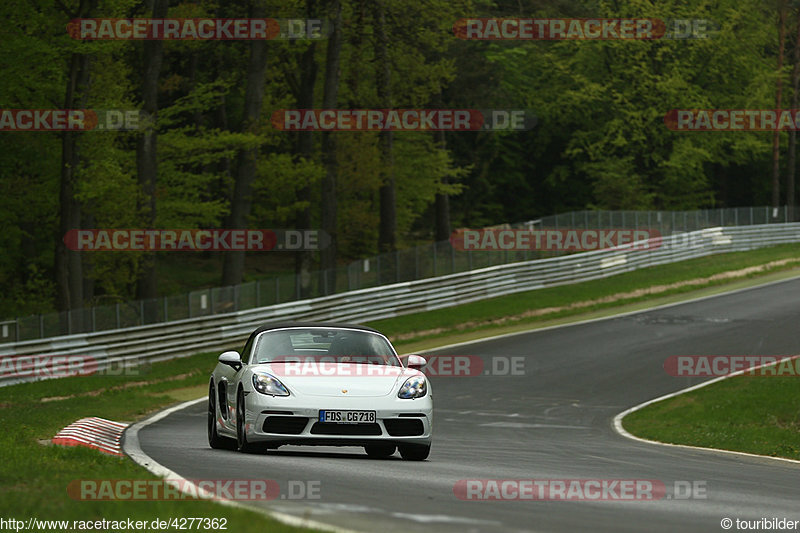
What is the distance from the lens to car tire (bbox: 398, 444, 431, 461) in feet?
41.9

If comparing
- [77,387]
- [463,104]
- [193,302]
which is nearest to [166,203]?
[193,302]

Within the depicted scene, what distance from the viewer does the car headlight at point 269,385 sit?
40.4 ft

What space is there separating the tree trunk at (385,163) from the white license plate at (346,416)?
28817mm

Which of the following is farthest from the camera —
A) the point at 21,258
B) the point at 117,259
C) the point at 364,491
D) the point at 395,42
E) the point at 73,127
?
the point at 21,258

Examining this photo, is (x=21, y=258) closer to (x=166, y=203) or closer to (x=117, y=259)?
(x=117, y=259)

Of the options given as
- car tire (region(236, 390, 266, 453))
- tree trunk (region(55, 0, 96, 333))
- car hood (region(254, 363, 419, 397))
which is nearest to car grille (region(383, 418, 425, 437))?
car hood (region(254, 363, 419, 397))

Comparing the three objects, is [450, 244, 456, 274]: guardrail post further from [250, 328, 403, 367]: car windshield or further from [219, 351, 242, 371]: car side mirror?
[219, 351, 242, 371]: car side mirror

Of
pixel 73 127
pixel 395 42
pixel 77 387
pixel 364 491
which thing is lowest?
pixel 77 387

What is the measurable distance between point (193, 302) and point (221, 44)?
15.9 meters

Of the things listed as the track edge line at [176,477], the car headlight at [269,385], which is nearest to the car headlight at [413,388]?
the car headlight at [269,385]

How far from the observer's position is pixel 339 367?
12883 mm

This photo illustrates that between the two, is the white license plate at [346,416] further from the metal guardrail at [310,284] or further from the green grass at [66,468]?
the metal guardrail at [310,284]

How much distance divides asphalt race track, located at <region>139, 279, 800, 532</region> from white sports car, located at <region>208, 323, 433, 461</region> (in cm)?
31

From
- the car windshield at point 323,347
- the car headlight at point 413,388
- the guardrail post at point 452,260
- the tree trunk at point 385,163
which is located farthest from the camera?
the tree trunk at point 385,163
